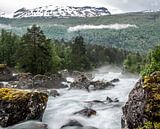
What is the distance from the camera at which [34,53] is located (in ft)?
284

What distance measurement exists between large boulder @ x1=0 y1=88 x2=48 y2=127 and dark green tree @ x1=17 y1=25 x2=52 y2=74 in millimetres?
48898

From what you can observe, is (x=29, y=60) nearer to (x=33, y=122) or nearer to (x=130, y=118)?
(x=33, y=122)

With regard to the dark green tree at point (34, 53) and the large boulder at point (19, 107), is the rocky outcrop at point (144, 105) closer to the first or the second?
→ the large boulder at point (19, 107)

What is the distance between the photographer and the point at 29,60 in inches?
3408

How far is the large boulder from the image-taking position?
35.8 metres

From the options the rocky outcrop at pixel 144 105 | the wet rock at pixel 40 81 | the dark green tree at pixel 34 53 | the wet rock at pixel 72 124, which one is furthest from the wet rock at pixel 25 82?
the rocky outcrop at pixel 144 105

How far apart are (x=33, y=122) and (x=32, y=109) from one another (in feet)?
5.33

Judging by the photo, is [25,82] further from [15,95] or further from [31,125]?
[31,125]

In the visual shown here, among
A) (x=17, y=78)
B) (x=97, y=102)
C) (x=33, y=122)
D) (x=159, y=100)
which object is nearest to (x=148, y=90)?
(x=159, y=100)

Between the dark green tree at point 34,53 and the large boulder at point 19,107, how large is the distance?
4890 centimetres

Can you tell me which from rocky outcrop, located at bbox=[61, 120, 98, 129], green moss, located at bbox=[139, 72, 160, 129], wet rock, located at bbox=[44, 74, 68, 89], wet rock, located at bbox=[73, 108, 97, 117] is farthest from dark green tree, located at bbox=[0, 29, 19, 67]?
green moss, located at bbox=[139, 72, 160, 129]

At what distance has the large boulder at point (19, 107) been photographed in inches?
1411

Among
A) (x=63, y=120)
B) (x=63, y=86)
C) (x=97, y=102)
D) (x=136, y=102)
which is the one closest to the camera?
(x=136, y=102)

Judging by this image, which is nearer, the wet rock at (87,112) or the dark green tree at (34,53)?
the wet rock at (87,112)
